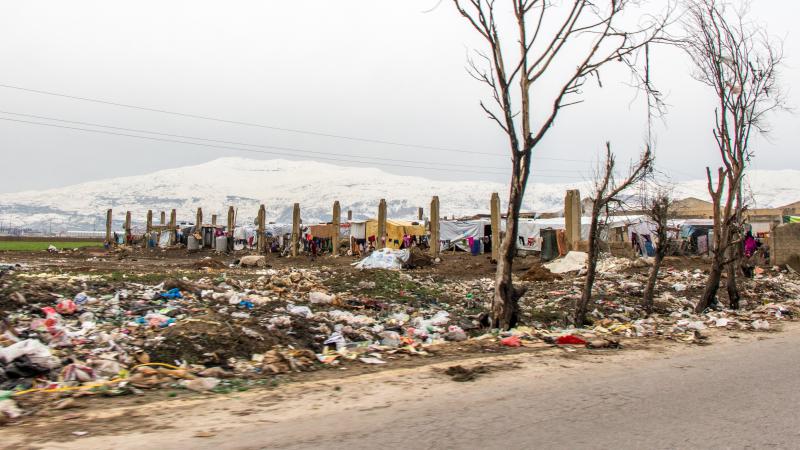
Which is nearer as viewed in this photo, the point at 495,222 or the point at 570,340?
the point at 570,340

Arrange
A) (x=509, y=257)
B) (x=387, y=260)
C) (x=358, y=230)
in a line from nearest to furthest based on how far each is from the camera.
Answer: (x=509, y=257) < (x=387, y=260) < (x=358, y=230)

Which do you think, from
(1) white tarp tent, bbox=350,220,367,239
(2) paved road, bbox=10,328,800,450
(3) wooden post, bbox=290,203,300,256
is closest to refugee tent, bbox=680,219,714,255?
(1) white tarp tent, bbox=350,220,367,239

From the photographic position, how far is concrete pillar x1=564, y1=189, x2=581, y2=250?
1911cm

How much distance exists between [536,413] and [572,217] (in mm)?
15953

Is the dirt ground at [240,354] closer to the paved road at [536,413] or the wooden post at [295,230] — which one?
the paved road at [536,413]

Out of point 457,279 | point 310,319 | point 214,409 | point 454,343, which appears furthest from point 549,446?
point 457,279

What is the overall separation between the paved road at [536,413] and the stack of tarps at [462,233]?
18562 millimetres

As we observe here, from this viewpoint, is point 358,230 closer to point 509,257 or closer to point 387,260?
point 387,260

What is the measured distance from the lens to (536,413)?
418 centimetres

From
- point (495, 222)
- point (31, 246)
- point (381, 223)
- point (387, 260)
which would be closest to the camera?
point (387, 260)

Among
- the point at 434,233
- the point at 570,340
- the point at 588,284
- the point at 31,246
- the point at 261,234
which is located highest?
the point at 434,233

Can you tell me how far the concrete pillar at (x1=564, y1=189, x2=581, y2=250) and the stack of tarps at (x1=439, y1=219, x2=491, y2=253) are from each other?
5276mm

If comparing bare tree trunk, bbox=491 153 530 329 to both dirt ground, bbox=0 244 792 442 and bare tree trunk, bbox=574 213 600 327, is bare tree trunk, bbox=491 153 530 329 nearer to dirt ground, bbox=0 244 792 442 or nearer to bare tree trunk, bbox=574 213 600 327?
dirt ground, bbox=0 244 792 442

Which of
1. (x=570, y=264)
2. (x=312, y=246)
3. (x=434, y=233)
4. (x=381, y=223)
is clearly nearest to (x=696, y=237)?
(x=570, y=264)
